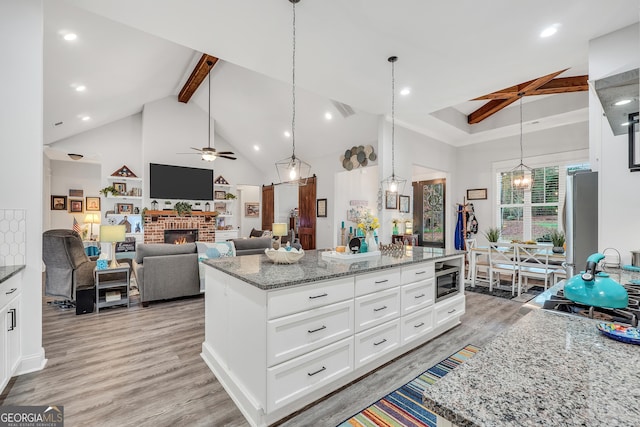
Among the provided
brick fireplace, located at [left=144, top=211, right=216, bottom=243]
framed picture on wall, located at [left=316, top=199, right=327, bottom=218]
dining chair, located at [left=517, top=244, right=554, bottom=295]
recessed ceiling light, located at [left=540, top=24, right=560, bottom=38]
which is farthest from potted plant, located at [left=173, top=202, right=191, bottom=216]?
recessed ceiling light, located at [left=540, top=24, right=560, bottom=38]

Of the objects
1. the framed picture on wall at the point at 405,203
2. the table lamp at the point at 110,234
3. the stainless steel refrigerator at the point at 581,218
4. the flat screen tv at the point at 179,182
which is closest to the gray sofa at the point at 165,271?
the table lamp at the point at 110,234

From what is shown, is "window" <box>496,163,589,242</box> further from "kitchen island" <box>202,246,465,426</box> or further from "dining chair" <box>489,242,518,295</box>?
"kitchen island" <box>202,246,465,426</box>

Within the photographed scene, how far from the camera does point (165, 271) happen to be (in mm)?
4098

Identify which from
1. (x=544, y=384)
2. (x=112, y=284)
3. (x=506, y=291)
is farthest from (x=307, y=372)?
(x=506, y=291)

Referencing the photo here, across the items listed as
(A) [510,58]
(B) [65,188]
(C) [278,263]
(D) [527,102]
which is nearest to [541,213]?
(D) [527,102]

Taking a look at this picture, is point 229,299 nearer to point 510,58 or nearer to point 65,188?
point 510,58

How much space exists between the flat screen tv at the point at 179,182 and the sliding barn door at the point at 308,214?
2723 mm

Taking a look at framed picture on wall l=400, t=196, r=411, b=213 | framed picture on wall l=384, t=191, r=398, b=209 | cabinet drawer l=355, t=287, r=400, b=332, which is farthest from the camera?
framed picture on wall l=400, t=196, r=411, b=213

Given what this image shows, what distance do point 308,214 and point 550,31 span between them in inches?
242

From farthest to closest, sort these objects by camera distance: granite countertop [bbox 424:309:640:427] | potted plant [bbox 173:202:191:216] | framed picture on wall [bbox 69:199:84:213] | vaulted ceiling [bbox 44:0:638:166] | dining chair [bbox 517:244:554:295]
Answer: framed picture on wall [bbox 69:199:84:213] → potted plant [bbox 173:202:191:216] → dining chair [bbox 517:244:554:295] → vaulted ceiling [bbox 44:0:638:166] → granite countertop [bbox 424:309:640:427]

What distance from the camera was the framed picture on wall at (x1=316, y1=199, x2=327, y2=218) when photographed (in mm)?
7535

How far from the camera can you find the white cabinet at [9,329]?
1.91 meters

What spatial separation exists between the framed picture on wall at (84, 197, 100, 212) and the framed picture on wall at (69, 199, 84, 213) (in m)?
0.11

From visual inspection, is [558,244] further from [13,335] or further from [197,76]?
[197,76]
